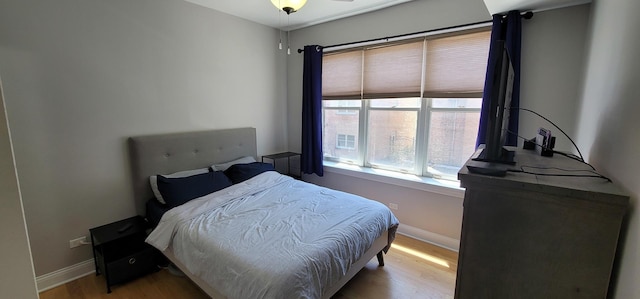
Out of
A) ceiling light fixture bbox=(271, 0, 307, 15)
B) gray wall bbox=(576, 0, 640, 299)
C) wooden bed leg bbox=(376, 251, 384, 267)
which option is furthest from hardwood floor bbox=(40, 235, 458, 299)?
ceiling light fixture bbox=(271, 0, 307, 15)

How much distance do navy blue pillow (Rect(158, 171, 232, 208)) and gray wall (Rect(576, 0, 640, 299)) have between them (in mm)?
2755

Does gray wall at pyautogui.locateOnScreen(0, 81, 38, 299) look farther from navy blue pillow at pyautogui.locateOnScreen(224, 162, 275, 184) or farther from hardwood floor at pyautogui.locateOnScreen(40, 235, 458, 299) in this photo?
navy blue pillow at pyautogui.locateOnScreen(224, 162, 275, 184)

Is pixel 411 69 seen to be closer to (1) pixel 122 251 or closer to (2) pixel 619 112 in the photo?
(2) pixel 619 112

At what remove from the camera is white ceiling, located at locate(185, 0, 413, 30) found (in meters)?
2.87

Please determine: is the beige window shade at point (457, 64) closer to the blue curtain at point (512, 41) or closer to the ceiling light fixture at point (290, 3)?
the blue curtain at point (512, 41)

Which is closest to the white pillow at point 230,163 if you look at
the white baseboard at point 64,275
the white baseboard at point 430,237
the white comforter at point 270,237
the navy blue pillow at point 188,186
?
the navy blue pillow at point 188,186

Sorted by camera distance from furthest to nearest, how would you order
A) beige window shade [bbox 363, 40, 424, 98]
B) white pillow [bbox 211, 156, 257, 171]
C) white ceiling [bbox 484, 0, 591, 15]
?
white pillow [bbox 211, 156, 257, 171] → beige window shade [bbox 363, 40, 424, 98] → white ceiling [bbox 484, 0, 591, 15]

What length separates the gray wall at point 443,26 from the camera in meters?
2.17

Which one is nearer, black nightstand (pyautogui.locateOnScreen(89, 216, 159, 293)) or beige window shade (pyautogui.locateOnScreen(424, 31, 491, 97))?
black nightstand (pyautogui.locateOnScreen(89, 216, 159, 293))

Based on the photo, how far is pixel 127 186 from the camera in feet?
8.41

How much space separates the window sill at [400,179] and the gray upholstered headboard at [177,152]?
1330 millimetres

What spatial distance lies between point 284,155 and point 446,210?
7.48 feet

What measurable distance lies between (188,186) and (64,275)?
4.01 ft

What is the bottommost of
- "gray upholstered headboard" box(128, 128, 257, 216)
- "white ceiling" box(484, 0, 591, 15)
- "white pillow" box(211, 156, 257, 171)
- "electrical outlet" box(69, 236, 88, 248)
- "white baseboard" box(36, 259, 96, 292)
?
"white baseboard" box(36, 259, 96, 292)
